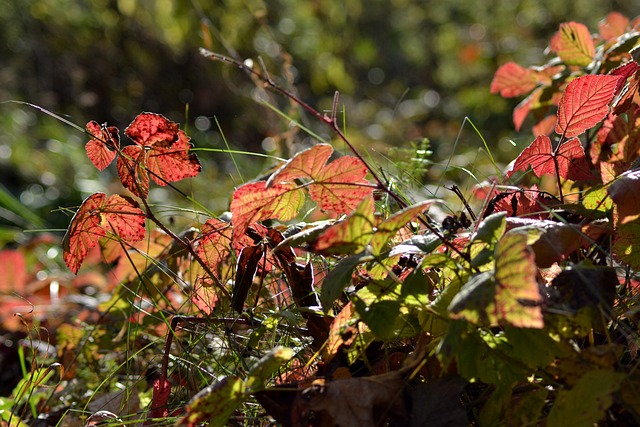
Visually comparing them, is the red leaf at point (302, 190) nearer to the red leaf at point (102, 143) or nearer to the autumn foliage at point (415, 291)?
the autumn foliage at point (415, 291)

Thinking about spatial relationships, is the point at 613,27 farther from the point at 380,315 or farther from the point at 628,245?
the point at 380,315

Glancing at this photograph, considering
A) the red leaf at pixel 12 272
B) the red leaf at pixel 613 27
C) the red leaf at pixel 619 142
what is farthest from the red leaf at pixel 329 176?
the red leaf at pixel 12 272

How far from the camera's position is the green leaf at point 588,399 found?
750 mm

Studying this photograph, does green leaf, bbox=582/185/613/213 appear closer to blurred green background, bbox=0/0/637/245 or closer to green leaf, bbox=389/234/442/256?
green leaf, bbox=389/234/442/256

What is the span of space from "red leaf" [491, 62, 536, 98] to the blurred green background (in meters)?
3.00

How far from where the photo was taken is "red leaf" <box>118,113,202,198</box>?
1076mm

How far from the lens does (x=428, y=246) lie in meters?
0.87

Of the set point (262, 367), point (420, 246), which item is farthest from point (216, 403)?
point (420, 246)

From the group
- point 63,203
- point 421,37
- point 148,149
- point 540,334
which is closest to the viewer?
point 540,334

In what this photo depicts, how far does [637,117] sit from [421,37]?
5.62 metres

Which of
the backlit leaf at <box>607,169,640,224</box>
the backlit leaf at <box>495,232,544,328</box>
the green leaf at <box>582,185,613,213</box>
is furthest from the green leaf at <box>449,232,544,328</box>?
the green leaf at <box>582,185,613,213</box>

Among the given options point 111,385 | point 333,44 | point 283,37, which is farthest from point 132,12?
point 111,385

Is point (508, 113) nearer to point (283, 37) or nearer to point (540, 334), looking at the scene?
point (283, 37)

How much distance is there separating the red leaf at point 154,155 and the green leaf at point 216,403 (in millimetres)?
373
